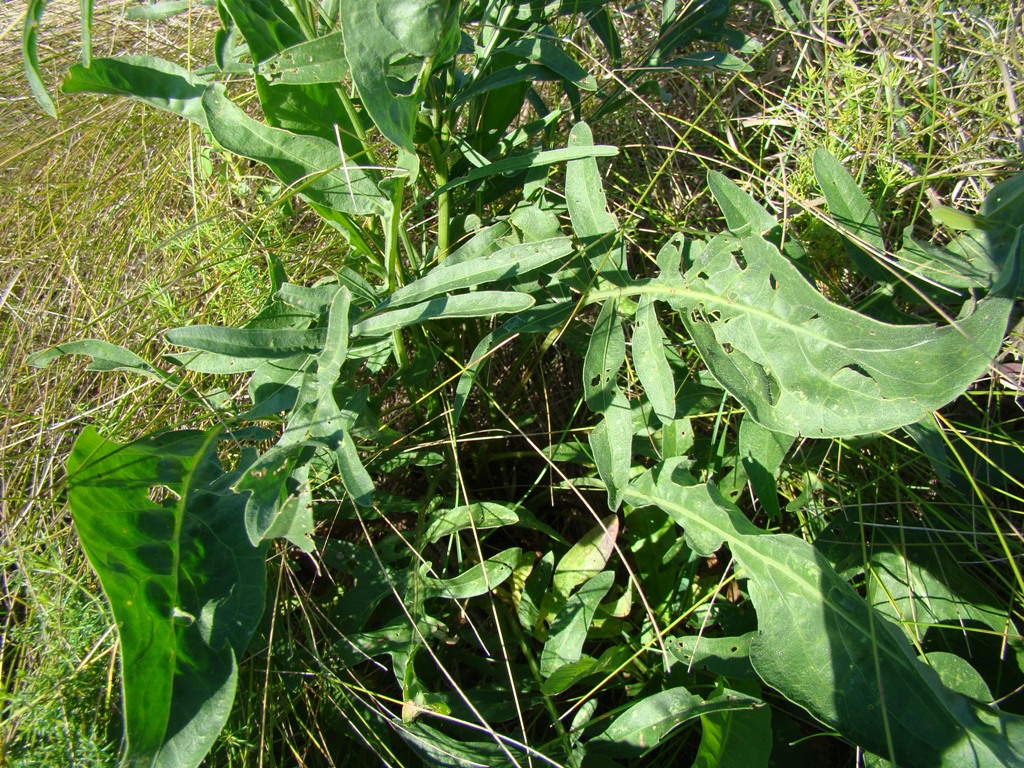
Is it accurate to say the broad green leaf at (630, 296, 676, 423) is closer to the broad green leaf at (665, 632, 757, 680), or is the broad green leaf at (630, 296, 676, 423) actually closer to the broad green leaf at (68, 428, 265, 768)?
the broad green leaf at (665, 632, 757, 680)

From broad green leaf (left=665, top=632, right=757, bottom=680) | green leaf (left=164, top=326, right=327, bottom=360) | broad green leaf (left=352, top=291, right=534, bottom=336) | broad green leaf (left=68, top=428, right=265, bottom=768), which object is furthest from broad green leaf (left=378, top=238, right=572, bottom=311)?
broad green leaf (left=665, top=632, right=757, bottom=680)

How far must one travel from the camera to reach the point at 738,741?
3.46ft

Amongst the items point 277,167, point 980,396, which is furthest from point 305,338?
point 980,396

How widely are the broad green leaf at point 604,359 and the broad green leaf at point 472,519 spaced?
0.25 meters

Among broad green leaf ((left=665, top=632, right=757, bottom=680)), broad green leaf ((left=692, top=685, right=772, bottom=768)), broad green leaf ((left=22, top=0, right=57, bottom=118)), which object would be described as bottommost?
broad green leaf ((left=692, top=685, right=772, bottom=768))

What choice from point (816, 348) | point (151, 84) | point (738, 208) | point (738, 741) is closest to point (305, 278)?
point (151, 84)

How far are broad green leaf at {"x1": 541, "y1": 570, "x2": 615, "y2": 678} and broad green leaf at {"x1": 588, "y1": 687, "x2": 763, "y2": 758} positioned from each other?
11cm

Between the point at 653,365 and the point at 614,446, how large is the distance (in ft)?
0.41

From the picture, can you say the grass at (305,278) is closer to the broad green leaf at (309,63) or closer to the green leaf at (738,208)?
the green leaf at (738,208)

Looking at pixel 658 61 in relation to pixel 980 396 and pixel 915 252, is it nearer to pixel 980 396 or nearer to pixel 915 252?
pixel 915 252

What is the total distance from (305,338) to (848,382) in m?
0.71

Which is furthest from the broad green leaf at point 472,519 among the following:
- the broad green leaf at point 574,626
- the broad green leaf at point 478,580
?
the broad green leaf at point 574,626

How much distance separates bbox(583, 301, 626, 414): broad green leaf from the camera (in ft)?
3.42

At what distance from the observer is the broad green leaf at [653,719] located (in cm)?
104
